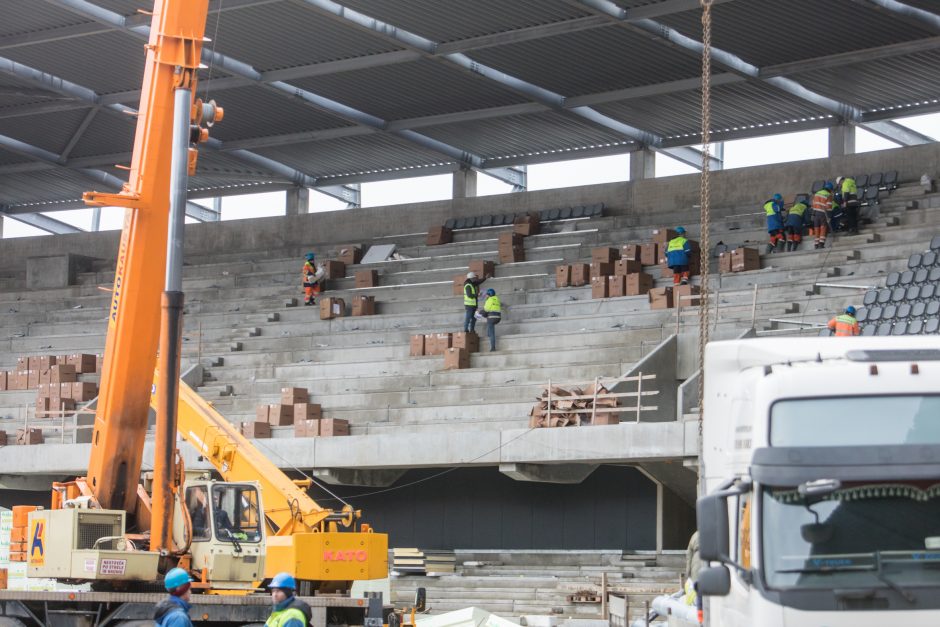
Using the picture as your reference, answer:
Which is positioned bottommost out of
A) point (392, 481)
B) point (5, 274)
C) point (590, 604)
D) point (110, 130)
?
point (590, 604)

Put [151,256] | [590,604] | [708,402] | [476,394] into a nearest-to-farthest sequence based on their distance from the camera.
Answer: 1. [708,402]
2. [151,256]
3. [590,604]
4. [476,394]

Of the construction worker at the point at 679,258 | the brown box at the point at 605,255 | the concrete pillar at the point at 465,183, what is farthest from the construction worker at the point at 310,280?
the construction worker at the point at 679,258

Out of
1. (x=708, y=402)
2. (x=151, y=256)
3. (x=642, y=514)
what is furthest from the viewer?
(x=642, y=514)

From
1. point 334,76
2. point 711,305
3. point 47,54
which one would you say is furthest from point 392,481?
point 47,54

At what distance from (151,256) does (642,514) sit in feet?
43.4

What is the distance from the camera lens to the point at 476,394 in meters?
28.5

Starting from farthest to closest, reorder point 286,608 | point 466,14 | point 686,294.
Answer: point 466,14
point 686,294
point 286,608

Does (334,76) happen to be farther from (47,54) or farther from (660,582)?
(660,582)

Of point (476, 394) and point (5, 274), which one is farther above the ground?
point (5, 274)

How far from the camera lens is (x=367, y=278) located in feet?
120

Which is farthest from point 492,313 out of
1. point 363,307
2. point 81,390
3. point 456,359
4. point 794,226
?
point 81,390

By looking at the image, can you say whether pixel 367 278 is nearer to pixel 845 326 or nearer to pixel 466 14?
pixel 466 14

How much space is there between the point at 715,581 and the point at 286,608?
2.97 m

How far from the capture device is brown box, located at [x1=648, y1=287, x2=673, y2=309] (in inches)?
1182
